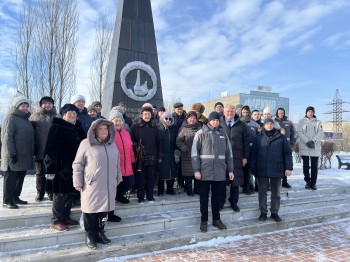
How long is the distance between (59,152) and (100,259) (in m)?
1.44

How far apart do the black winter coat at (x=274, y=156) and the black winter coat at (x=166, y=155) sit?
60.1 inches

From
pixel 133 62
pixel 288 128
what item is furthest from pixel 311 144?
pixel 133 62

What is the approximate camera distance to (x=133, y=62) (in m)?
7.62

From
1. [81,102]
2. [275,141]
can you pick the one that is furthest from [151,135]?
[275,141]

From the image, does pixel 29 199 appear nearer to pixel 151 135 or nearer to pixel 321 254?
pixel 151 135

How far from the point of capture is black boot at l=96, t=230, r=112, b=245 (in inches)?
140

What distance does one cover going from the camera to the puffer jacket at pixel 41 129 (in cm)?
445

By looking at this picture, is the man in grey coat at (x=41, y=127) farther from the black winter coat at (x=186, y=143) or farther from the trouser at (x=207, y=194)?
the trouser at (x=207, y=194)

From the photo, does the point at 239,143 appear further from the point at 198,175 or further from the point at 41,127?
the point at 41,127

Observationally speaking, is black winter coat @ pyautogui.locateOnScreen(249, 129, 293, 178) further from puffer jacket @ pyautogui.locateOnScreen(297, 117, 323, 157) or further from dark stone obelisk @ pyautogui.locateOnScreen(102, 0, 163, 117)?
dark stone obelisk @ pyautogui.locateOnScreen(102, 0, 163, 117)

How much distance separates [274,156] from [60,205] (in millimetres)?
3340

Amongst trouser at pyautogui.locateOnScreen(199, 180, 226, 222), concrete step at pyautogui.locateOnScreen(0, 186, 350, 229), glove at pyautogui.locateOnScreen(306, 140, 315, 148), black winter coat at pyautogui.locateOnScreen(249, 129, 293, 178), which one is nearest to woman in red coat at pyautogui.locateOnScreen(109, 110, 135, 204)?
concrete step at pyautogui.locateOnScreen(0, 186, 350, 229)

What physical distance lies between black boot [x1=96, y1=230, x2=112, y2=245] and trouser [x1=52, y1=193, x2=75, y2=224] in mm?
577

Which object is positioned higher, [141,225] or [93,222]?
[93,222]
